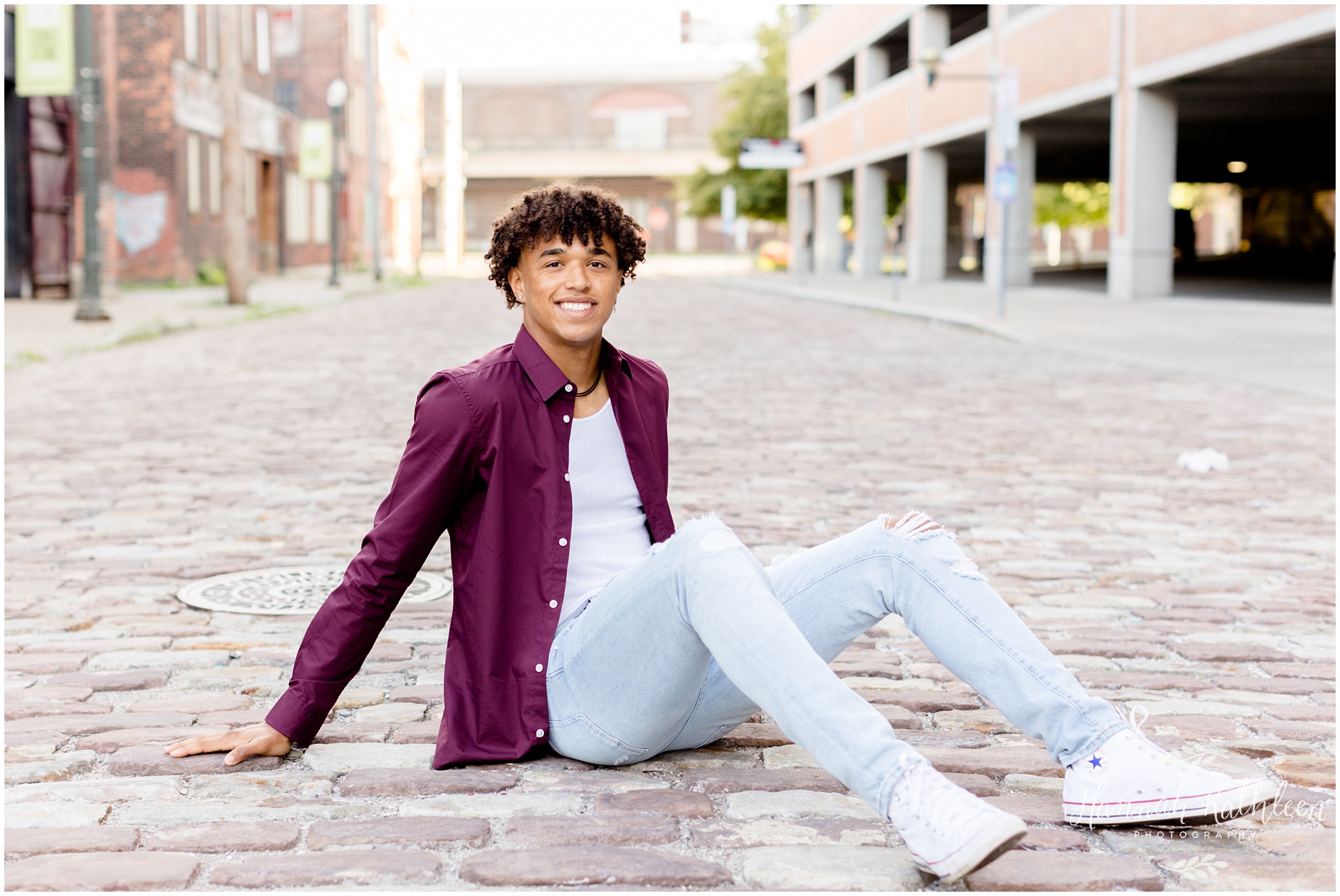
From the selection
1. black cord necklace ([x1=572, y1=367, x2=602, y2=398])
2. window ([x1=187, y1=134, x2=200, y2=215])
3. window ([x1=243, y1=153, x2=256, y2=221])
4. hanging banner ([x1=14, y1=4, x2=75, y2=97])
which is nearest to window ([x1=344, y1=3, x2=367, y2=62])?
window ([x1=243, y1=153, x2=256, y2=221])

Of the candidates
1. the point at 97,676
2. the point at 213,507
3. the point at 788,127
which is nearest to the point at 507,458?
the point at 97,676

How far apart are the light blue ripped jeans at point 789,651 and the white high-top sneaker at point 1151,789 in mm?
47

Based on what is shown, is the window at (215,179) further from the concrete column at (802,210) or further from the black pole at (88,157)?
the concrete column at (802,210)

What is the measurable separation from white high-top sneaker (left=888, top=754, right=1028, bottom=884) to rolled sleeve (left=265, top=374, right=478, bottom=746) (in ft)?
3.64

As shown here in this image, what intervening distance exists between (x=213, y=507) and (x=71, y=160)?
21107 mm

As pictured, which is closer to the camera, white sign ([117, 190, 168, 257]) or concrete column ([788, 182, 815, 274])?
white sign ([117, 190, 168, 257])

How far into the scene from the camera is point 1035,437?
30.9ft

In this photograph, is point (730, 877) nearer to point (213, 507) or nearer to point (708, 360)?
point (213, 507)

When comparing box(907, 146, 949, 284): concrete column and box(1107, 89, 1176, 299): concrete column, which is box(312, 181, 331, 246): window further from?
box(1107, 89, 1176, 299): concrete column

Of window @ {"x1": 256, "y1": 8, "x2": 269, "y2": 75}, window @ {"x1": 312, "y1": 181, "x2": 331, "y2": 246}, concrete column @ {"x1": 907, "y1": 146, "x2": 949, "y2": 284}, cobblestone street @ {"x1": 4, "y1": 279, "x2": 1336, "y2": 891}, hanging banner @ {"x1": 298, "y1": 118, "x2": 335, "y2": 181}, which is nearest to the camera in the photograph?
cobblestone street @ {"x1": 4, "y1": 279, "x2": 1336, "y2": 891}

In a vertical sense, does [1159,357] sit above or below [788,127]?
below

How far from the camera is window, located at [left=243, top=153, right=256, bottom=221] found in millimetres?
37531

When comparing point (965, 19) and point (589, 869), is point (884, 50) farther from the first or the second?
point (589, 869)

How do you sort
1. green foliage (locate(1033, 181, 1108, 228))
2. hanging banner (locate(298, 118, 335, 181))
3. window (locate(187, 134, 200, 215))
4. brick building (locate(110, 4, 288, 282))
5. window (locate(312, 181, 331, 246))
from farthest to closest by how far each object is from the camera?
green foliage (locate(1033, 181, 1108, 228))
window (locate(312, 181, 331, 246))
hanging banner (locate(298, 118, 335, 181))
window (locate(187, 134, 200, 215))
brick building (locate(110, 4, 288, 282))
